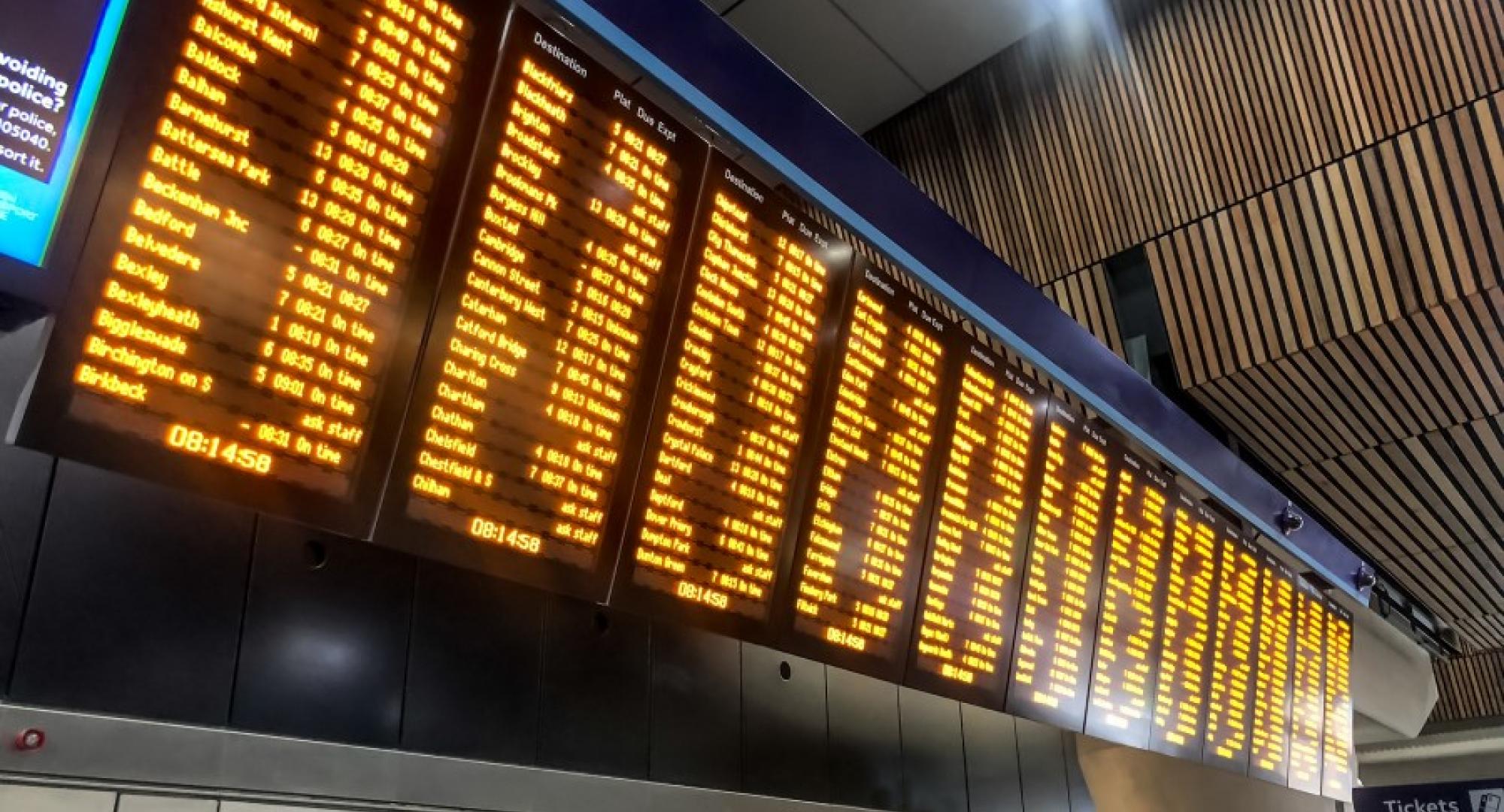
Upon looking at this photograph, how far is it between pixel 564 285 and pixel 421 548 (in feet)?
2.61

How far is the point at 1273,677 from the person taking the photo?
6.83m

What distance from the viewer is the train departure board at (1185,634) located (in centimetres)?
555

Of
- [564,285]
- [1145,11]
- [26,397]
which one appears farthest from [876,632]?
[1145,11]

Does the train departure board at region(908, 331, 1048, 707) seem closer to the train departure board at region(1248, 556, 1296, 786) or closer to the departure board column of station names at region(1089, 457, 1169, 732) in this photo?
the departure board column of station names at region(1089, 457, 1169, 732)

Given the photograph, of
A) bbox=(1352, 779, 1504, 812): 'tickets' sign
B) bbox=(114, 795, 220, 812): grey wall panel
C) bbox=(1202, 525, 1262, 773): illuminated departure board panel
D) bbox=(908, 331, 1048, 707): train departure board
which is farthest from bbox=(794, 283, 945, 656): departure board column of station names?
bbox=(1352, 779, 1504, 812): 'tickets' sign

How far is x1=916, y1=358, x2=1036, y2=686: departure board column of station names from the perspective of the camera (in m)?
4.06

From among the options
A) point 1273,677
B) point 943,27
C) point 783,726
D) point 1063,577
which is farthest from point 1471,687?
point 783,726

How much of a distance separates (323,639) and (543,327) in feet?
3.34

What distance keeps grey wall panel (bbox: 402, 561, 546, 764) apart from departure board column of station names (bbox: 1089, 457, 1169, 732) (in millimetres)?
2795

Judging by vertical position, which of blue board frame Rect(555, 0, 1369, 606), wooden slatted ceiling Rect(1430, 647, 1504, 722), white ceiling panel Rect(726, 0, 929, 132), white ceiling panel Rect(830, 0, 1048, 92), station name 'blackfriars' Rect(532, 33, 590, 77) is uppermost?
white ceiling panel Rect(830, 0, 1048, 92)

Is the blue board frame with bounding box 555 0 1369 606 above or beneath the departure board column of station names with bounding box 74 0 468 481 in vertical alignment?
above

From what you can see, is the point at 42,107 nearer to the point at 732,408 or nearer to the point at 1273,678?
the point at 732,408

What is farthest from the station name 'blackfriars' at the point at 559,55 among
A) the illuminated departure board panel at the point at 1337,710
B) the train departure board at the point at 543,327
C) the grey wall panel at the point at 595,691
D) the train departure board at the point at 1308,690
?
the illuminated departure board panel at the point at 1337,710

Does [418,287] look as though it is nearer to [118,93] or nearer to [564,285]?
[564,285]
